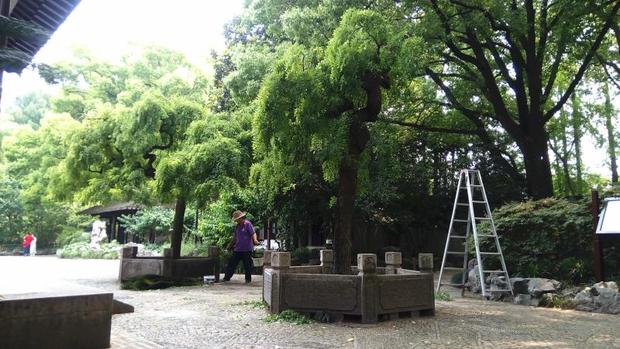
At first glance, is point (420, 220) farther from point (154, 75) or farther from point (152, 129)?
point (154, 75)

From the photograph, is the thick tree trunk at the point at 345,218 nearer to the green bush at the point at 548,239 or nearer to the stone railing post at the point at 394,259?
the stone railing post at the point at 394,259

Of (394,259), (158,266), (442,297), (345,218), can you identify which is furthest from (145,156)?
(442,297)

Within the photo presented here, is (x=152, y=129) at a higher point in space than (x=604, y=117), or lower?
lower

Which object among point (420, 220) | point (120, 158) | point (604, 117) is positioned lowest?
point (420, 220)

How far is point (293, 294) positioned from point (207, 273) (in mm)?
6013

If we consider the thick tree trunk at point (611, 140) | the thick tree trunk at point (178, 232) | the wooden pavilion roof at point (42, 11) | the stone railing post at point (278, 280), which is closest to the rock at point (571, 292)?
the stone railing post at point (278, 280)

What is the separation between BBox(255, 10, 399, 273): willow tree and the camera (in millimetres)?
8055

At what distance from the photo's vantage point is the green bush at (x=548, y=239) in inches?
445

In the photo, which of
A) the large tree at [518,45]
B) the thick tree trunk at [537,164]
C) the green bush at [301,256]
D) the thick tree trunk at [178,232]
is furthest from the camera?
the green bush at [301,256]

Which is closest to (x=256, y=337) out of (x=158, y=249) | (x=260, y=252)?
(x=260, y=252)

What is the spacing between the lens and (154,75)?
34.4m

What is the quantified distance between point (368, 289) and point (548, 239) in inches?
247

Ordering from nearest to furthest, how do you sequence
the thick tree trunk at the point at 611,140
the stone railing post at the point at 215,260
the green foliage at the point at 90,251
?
1. the stone railing post at the point at 215,260
2. the thick tree trunk at the point at 611,140
3. the green foliage at the point at 90,251

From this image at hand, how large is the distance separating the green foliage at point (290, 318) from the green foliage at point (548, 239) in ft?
21.4
